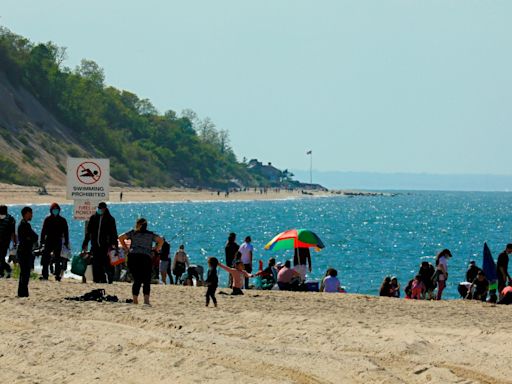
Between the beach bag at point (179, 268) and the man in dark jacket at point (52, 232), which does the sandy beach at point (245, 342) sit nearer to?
the man in dark jacket at point (52, 232)

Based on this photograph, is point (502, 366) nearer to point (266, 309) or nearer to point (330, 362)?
point (330, 362)

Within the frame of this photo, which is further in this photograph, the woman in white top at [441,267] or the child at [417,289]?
the woman in white top at [441,267]

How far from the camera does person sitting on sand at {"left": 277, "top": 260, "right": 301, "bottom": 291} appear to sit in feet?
78.5

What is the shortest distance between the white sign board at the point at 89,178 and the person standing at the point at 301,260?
162 inches

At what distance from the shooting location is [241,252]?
85.4 feet

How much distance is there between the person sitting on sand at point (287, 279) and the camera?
78.5ft

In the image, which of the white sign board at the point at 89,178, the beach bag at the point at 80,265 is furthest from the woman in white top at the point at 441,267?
the beach bag at the point at 80,265

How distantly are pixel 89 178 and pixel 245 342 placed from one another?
10.4m

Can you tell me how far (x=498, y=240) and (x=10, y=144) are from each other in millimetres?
76125

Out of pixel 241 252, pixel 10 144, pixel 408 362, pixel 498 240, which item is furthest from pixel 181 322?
pixel 10 144

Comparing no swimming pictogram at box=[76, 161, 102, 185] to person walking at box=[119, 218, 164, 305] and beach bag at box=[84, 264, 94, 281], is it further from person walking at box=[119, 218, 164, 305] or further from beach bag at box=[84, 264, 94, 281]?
person walking at box=[119, 218, 164, 305]

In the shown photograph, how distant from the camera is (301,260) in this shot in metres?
25.1

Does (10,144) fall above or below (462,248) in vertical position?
above

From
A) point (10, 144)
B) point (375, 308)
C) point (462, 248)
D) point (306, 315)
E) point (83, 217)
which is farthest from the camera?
point (10, 144)
